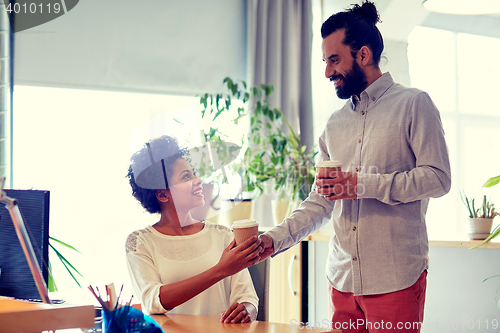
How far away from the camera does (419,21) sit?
2555 millimetres

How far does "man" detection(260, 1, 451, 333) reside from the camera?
4.31 ft

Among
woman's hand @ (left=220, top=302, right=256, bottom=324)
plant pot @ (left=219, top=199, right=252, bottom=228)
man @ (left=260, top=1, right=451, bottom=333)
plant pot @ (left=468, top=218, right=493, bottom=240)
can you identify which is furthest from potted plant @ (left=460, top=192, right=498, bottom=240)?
woman's hand @ (left=220, top=302, right=256, bottom=324)

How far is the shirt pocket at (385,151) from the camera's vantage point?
139 centimetres

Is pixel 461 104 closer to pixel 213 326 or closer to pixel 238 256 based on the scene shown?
pixel 238 256

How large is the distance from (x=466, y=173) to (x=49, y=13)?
2.71 metres

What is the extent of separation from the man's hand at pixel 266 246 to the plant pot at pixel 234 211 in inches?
40.8

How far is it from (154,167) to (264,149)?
176 centimetres

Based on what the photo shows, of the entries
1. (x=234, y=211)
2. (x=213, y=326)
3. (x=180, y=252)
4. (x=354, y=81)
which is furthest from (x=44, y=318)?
(x=234, y=211)

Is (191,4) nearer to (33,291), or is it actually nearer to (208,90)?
(208,90)

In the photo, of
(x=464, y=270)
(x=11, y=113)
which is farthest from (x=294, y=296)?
(x=11, y=113)

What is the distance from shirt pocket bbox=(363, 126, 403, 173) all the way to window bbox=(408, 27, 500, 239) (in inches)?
43.4

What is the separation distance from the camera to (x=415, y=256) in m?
1.35

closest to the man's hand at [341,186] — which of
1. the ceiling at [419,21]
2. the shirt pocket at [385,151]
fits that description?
the shirt pocket at [385,151]

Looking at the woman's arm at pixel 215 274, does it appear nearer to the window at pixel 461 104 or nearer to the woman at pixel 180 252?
the woman at pixel 180 252
